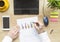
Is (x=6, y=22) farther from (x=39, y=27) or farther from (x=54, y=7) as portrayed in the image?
(x=54, y=7)

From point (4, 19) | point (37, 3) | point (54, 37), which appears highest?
point (37, 3)

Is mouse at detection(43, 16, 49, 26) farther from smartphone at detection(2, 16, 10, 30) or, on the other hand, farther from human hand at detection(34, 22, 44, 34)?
smartphone at detection(2, 16, 10, 30)

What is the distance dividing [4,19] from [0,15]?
0.12 ft

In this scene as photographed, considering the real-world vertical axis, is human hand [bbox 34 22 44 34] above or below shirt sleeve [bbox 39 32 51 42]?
above

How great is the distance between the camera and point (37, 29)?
41.6 inches

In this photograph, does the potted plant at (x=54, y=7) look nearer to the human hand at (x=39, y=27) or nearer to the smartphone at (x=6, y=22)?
the human hand at (x=39, y=27)

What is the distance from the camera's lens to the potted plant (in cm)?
Answer: 101

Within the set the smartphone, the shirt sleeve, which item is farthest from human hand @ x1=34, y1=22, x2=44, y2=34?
the smartphone

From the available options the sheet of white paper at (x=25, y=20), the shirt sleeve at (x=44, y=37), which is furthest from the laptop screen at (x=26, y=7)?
the shirt sleeve at (x=44, y=37)

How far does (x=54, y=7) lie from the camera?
103 cm

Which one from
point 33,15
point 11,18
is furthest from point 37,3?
point 11,18

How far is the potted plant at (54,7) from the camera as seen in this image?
1010mm

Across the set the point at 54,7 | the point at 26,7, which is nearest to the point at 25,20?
the point at 26,7

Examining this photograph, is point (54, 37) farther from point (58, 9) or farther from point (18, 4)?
point (18, 4)
